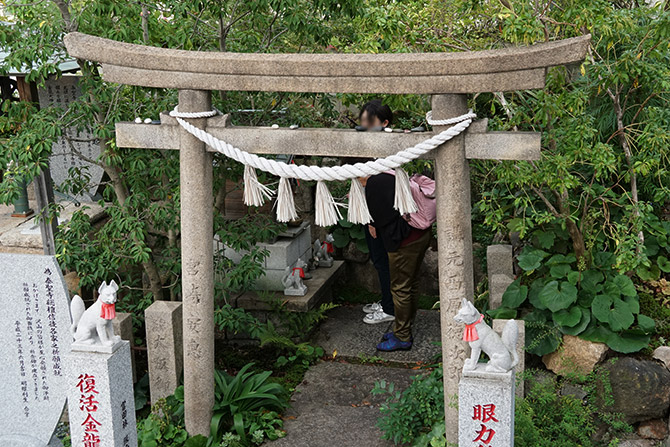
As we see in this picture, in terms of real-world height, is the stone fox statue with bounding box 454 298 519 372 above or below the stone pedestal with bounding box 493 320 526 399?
above

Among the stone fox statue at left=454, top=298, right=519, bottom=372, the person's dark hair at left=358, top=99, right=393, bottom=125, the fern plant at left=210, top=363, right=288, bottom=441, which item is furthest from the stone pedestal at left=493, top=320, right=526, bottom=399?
the person's dark hair at left=358, top=99, right=393, bottom=125

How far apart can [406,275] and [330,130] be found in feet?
8.19

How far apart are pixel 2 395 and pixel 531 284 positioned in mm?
4694

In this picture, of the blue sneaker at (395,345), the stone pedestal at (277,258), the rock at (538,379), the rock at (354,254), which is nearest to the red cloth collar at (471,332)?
the rock at (538,379)

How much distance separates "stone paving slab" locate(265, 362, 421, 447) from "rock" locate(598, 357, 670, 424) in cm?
189

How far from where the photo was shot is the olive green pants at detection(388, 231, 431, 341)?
280 inches

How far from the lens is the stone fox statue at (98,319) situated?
198 inches

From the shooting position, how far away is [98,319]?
16.7 feet

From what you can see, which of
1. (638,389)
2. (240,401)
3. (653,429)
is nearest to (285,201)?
(240,401)

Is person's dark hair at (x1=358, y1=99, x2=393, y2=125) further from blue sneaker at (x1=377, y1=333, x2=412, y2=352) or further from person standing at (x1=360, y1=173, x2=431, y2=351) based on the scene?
blue sneaker at (x1=377, y1=333, x2=412, y2=352)

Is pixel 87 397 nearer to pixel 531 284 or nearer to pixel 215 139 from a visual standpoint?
pixel 215 139

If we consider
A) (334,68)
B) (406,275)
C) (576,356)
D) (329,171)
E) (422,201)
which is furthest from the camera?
(406,275)

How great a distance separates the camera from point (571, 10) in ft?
16.7

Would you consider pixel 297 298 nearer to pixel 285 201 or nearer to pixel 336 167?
pixel 285 201
